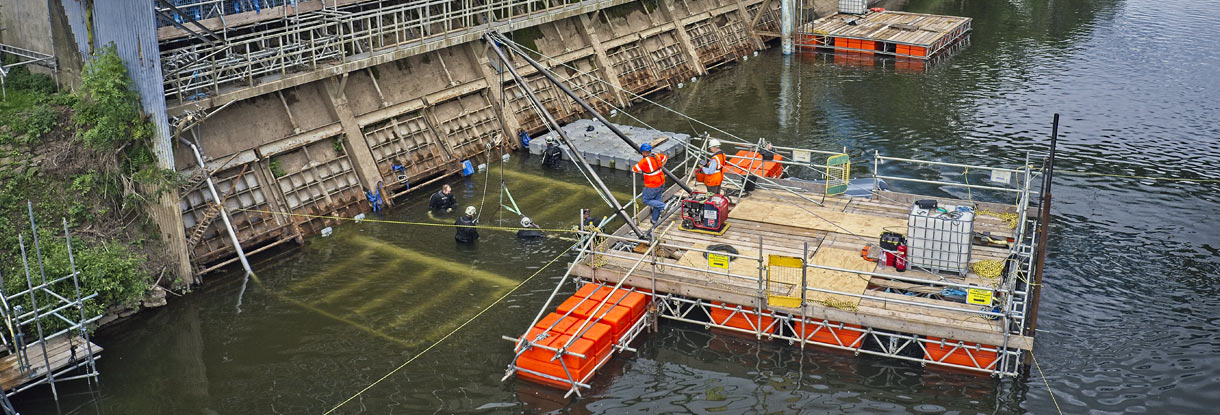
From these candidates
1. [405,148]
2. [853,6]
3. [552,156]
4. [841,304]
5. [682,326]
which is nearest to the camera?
[841,304]

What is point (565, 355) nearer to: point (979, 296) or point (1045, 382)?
point (979, 296)

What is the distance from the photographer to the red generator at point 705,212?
92.0 ft

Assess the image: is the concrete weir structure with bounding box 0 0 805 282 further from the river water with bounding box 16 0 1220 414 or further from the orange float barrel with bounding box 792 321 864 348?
the orange float barrel with bounding box 792 321 864 348

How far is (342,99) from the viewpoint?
34406 millimetres

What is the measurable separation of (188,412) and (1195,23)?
193ft

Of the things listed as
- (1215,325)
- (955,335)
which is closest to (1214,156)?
(1215,325)

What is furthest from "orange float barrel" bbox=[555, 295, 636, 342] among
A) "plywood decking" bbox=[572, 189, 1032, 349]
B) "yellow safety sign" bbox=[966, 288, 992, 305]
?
"yellow safety sign" bbox=[966, 288, 992, 305]

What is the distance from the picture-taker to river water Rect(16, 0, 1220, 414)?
22688mm

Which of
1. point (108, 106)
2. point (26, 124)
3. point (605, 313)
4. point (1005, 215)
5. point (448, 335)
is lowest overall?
point (448, 335)

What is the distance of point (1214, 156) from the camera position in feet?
126

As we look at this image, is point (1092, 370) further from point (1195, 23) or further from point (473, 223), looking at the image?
point (1195, 23)

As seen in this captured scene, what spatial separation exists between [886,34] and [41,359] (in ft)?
149

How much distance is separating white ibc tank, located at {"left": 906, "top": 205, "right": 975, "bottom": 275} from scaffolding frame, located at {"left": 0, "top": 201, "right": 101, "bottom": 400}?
18516mm

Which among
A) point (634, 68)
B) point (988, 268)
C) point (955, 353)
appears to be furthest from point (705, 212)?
point (634, 68)
